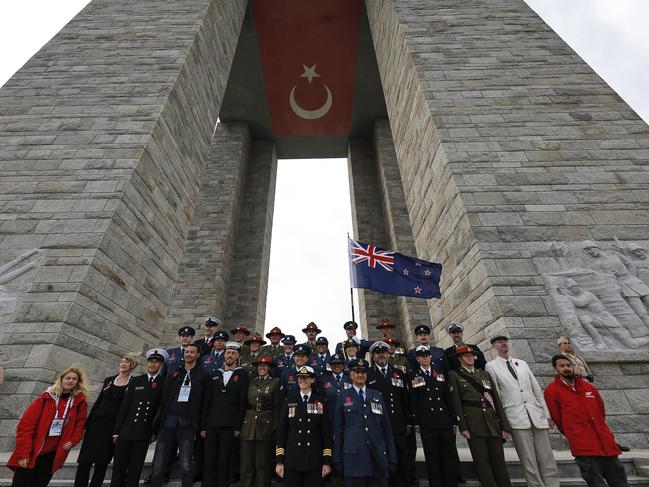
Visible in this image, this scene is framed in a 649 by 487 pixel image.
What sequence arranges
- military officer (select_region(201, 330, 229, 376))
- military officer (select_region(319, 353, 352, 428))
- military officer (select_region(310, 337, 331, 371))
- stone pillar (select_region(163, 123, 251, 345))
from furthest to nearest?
stone pillar (select_region(163, 123, 251, 345))
military officer (select_region(310, 337, 331, 371))
military officer (select_region(201, 330, 229, 376))
military officer (select_region(319, 353, 352, 428))

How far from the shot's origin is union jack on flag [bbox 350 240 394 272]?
5.76 meters

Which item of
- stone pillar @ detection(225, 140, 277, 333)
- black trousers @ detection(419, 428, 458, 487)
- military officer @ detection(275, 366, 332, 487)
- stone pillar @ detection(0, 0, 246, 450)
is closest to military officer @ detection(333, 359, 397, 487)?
military officer @ detection(275, 366, 332, 487)

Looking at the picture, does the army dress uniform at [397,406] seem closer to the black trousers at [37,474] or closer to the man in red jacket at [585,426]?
the man in red jacket at [585,426]

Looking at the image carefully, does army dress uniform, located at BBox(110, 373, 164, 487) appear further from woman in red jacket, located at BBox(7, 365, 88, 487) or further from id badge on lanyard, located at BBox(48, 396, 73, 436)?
id badge on lanyard, located at BBox(48, 396, 73, 436)

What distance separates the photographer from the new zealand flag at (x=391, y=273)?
565 centimetres

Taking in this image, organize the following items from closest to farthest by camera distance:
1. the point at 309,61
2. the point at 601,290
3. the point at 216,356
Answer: the point at 216,356
the point at 601,290
the point at 309,61

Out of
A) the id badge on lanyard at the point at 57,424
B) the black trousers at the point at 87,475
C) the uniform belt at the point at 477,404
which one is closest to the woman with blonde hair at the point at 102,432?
the black trousers at the point at 87,475

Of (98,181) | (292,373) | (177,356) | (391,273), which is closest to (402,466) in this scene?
(292,373)

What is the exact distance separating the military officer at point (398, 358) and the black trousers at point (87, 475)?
3.13 meters

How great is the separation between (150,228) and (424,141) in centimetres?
582

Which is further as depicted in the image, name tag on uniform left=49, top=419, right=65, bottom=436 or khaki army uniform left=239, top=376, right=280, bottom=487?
khaki army uniform left=239, top=376, right=280, bottom=487

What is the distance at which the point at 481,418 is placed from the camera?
11.3ft

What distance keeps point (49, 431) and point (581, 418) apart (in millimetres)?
4794

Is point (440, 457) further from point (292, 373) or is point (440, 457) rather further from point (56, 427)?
point (56, 427)
